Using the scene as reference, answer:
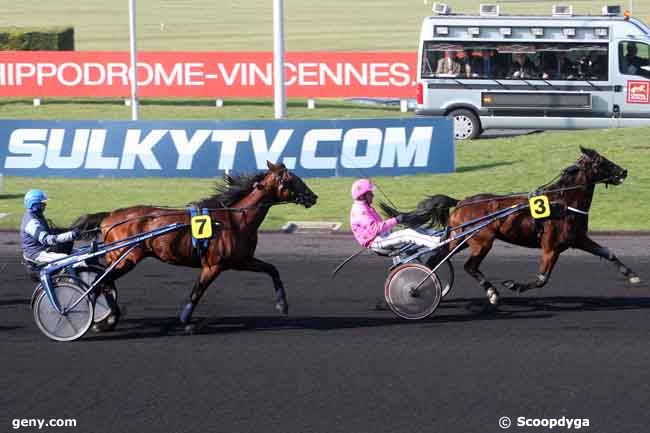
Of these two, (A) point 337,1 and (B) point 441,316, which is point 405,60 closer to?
(B) point 441,316

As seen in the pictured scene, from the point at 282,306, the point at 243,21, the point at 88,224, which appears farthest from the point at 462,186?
the point at 243,21

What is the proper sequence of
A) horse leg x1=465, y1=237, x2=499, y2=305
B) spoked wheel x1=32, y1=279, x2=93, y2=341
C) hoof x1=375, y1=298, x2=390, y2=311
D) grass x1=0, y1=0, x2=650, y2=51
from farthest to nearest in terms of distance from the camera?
grass x1=0, y1=0, x2=650, y2=51 → hoof x1=375, y1=298, x2=390, y2=311 → horse leg x1=465, y1=237, x2=499, y2=305 → spoked wheel x1=32, y1=279, x2=93, y2=341

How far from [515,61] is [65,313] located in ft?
54.4

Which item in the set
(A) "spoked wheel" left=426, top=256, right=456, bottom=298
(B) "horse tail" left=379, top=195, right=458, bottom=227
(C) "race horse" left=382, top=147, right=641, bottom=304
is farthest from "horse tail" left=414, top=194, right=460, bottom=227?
(A) "spoked wheel" left=426, top=256, right=456, bottom=298

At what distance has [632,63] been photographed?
25.2 meters

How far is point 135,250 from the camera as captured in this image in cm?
1105

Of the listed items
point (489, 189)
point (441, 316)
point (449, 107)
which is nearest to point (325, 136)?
point (489, 189)

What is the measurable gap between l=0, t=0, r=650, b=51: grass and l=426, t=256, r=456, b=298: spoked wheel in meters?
32.9

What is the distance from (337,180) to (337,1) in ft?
154

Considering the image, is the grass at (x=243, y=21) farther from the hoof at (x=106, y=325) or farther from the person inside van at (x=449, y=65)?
the hoof at (x=106, y=325)

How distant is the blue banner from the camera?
19.9 m

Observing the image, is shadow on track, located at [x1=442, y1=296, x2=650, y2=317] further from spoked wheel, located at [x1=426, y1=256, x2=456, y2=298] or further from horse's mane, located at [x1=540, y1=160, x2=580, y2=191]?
horse's mane, located at [x1=540, y1=160, x2=580, y2=191]

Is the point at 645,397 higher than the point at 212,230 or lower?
lower

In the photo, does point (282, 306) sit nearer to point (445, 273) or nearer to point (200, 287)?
point (200, 287)
